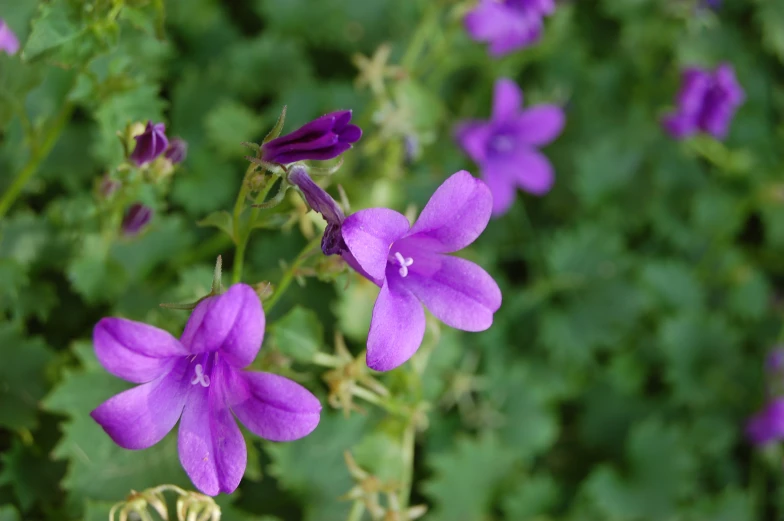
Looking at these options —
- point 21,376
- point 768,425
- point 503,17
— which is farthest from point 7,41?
point 768,425

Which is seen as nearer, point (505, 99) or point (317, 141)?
point (317, 141)

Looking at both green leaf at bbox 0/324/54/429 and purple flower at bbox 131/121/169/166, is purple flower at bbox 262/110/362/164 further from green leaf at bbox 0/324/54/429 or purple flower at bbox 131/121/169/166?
green leaf at bbox 0/324/54/429

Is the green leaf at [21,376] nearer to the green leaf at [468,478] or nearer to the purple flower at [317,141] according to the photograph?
the purple flower at [317,141]

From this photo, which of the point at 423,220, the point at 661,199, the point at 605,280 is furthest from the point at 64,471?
the point at 661,199

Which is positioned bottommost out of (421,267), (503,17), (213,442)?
(213,442)

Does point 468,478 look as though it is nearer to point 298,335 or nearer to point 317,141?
point 298,335

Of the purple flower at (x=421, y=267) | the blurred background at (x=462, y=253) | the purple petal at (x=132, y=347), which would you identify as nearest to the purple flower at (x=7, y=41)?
the blurred background at (x=462, y=253)

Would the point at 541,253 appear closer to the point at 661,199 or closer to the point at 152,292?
the point at 661,199
